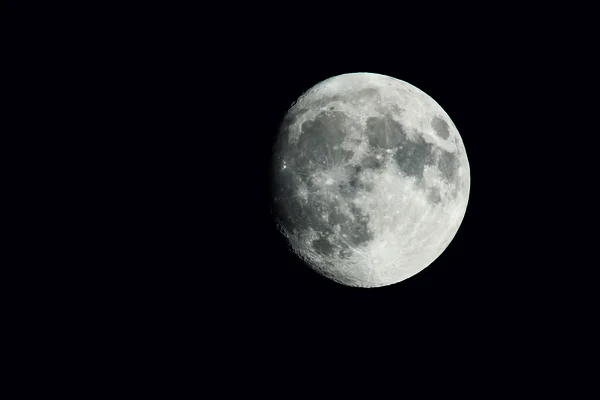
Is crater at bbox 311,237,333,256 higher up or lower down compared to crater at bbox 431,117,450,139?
lower down

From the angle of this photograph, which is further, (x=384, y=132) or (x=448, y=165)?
(x=448, y=165)

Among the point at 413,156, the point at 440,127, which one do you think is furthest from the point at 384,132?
the point at 440,127

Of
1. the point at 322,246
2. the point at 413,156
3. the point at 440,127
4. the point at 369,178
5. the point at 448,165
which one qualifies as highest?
the point at 440,127

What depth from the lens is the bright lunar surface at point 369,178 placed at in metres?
3.82

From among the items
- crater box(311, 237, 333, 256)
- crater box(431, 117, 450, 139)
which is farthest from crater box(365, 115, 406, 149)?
crater box(311, 237, 333, 256)

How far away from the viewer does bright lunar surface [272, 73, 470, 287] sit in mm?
3822

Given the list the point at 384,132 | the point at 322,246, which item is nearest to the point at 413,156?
the point at 384,132

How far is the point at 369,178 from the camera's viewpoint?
3.79 metres

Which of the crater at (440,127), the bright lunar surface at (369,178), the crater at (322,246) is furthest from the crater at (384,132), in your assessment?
the crater at (322,246)

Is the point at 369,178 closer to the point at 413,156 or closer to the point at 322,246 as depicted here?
the point at 413,156

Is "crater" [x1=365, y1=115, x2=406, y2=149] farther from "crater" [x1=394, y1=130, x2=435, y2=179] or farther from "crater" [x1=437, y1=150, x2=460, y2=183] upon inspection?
"crater" [x1=437, y1=150, x2=460, y2=183]

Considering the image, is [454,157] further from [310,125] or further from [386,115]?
[310,125]

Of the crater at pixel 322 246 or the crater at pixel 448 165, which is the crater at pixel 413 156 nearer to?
the crater at pixel 448 165

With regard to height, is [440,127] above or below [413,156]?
above
